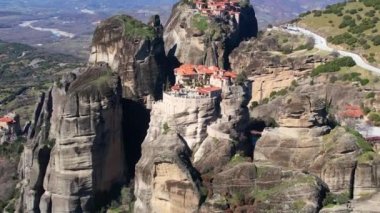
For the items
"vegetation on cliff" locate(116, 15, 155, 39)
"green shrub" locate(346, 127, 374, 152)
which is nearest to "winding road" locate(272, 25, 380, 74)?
"green shrub" locate(346, 127, 374, 152)

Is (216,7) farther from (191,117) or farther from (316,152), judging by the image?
(316,152)

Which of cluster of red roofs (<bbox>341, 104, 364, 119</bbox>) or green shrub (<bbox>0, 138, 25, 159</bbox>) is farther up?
cluster of red roofs (<bbox>341, 104, 364, 119</bbox>)

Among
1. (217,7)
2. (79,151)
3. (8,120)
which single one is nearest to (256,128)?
(79,151)

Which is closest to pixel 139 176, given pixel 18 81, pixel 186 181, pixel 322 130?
pixel 186 181

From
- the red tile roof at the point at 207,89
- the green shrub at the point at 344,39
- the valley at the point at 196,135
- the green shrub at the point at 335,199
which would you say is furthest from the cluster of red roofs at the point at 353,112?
the green shrub at the point at 344,39

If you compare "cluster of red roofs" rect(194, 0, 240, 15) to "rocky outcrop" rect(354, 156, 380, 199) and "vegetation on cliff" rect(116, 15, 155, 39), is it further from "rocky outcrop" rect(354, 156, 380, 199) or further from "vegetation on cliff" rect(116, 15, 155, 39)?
"rocky outcrop" rect(354, 156, 380, 199)

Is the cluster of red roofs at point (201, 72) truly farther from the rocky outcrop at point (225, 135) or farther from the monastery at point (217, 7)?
the monastery at point (217, 7)
